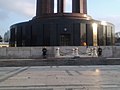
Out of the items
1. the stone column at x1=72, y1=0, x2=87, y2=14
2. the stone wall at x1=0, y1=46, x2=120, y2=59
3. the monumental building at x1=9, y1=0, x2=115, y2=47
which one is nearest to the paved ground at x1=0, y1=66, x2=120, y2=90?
the stone wall at x1=0, y1=46, x2=120, y2=59

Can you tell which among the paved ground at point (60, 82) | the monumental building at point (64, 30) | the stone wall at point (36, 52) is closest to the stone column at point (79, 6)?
the monumental building at point (64, 30)

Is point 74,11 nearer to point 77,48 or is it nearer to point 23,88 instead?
point 77,48

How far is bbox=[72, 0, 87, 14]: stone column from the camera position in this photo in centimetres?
5559

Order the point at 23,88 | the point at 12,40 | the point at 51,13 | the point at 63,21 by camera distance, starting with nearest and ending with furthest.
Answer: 1. the point at 23,88
2. the point at 63,21
3. the point at 51,13
4. the point at 12,40

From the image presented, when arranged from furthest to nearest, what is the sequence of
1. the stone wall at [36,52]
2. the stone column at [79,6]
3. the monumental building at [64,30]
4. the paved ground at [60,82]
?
the stone column at [79,6], the monumental building at [64,30], the stone wall at [36,52], the paved ground at [60,82]

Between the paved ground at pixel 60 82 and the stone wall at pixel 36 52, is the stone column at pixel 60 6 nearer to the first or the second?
the stone wall at pixel 36 52

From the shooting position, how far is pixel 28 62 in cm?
3419

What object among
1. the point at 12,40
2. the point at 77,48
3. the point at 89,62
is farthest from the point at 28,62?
the point at 12,40

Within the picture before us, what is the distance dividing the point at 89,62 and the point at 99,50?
825 centimetres

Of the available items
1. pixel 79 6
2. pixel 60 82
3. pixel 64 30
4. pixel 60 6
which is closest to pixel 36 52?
pixel 64 30

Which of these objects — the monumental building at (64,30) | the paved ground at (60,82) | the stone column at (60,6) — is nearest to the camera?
the paved ground at (60,82)

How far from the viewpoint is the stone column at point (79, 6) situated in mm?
55594

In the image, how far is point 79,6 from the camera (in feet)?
183

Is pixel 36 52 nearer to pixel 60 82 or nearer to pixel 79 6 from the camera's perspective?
pixel 79 6
